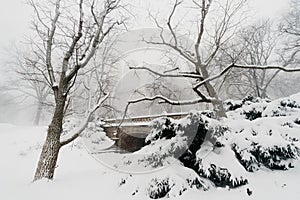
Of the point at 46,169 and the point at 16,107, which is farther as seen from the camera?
the point at 16,107

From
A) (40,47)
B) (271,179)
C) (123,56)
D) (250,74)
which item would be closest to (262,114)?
(271,179)

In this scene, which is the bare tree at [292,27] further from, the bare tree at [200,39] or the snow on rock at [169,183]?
the snow on rock at [169,183]

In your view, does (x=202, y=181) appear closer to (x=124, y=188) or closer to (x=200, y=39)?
(x=124, y=188)

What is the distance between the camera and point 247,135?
14.6 ft

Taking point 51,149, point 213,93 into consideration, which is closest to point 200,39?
point 213,93

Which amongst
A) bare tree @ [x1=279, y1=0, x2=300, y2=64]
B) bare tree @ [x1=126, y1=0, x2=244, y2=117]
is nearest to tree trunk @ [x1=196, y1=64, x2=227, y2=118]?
bare tree @ [x1=126, y1=0, x2=244, y2=117]

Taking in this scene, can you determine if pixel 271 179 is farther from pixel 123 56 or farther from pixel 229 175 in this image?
pixel 123 56

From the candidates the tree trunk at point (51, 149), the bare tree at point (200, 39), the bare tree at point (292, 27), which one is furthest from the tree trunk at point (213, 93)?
the bare tree at point (292, 27)

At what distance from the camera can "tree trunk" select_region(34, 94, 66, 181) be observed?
511 cm

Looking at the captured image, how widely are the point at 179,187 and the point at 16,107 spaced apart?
1279 inches

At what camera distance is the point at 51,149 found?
527 cm

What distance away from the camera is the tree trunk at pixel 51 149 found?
5.11 metres

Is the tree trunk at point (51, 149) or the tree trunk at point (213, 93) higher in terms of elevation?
the tree trunk at point (213, 93)

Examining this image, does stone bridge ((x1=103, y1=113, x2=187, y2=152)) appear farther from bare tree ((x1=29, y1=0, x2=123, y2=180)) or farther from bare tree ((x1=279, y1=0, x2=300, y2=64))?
bare tree ((x1=279, y1=0, x2=300, y2=64))
